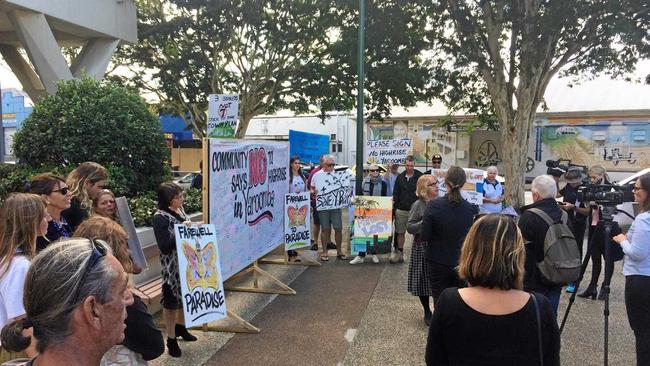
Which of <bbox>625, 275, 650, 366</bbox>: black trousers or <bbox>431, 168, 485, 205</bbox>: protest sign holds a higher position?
<bbox>431, 168, 485, 205</bbox>: protest sign

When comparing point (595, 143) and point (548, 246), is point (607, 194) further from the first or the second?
point (595, 143)

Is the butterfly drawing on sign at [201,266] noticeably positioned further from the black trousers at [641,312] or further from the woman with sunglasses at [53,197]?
the black trousers at [641,312]

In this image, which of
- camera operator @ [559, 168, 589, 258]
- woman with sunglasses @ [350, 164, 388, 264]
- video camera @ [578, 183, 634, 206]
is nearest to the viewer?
video camera @ [578, 183, 634, 206]

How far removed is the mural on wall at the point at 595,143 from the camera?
2481 cm

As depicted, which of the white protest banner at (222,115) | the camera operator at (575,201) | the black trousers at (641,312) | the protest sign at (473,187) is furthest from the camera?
the protest sign at (473,187)

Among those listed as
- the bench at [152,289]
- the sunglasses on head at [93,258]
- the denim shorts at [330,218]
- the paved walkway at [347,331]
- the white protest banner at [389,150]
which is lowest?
the paved walkway at [347,331]

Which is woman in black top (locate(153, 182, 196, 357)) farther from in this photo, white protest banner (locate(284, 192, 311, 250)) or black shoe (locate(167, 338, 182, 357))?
white protest banner (locate(284, 192, 311, 250))

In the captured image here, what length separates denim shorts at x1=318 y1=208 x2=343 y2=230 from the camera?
8.48 m

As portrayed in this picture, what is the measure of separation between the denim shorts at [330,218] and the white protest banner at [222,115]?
9.94 ft

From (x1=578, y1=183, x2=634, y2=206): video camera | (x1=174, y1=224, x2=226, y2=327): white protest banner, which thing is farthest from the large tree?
(x1=174, y1=224, x2=226, y2=327): white protest banner

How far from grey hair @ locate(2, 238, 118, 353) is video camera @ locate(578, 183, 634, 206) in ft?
13.2

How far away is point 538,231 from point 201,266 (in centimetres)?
299

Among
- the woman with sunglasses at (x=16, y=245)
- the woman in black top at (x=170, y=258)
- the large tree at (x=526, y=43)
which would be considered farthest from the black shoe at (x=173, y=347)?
the large tree at (x=526, y=43)

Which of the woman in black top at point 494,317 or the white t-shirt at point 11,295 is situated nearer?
the woman in black top at point 494,317
